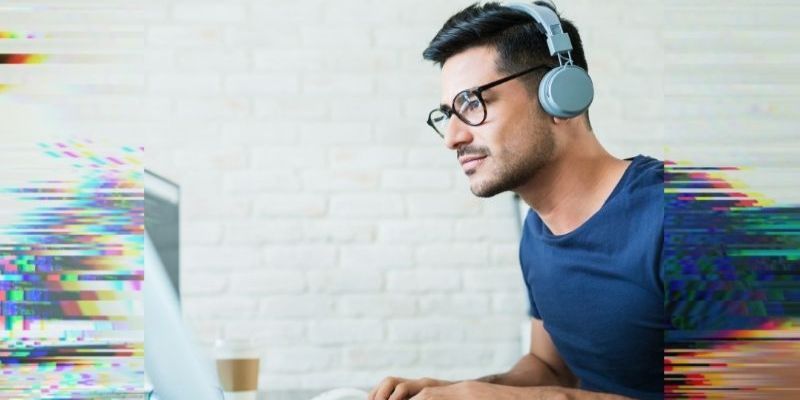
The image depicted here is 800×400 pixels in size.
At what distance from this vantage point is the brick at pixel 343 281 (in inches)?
85.8

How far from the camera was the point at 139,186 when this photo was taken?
0.53 metres

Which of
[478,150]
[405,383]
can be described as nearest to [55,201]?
[405,383]

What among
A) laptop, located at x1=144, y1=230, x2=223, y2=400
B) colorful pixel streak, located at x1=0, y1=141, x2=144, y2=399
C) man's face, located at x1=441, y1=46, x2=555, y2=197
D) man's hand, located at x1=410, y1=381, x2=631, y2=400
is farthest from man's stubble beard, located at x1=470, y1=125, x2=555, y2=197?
colorful pixel streak, located at x1=0, y1=141, x2=144, y2=399

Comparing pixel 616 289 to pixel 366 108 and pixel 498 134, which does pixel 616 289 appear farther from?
pixel 366 108

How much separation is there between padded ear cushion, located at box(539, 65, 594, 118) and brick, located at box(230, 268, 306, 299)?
1.20 meters

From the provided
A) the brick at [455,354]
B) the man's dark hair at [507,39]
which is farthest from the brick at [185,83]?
the man's dark hair at [507,39]

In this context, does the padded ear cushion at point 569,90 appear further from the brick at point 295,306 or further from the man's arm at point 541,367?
the brick at point 295,306

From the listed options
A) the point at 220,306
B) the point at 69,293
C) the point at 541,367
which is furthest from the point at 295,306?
the point at 69,293

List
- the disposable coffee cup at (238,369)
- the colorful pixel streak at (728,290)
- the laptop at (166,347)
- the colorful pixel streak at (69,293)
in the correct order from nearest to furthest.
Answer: the colorful pixel streak at (728,290) → the colorful pixel streak at (69,293) → the laptop at (166,347) → the disposable coffee cup at (238,369)

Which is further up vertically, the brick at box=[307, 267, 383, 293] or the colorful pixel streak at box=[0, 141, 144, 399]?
the colorful pixel streak at box=[0, 141, 144, 399]

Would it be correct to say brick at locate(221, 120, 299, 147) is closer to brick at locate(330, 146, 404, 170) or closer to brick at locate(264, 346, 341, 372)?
brick at locate(330, 146, 404, 170)

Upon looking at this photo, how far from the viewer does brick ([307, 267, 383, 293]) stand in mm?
2180

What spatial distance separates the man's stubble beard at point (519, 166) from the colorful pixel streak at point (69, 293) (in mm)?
810

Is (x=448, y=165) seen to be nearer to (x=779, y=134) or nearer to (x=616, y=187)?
(x=616, y=187)
